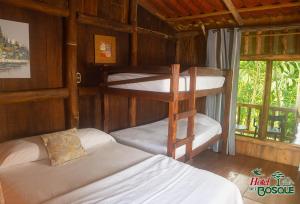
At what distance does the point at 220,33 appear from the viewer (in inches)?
154

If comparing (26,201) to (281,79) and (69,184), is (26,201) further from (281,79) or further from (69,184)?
(281,79)

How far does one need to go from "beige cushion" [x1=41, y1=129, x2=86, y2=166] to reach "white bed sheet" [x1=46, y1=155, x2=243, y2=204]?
586 millimetres

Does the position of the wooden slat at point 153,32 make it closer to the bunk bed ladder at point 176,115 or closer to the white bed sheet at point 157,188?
the bunk bed ladder at point 176,115

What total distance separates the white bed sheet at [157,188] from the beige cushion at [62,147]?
23.1 inches

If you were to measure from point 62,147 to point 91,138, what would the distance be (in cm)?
41

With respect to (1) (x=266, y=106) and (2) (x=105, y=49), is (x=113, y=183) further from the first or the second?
(1) (x=266, y=106)

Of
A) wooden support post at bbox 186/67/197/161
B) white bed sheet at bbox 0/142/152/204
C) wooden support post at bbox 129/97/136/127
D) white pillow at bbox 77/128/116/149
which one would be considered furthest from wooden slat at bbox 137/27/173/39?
white bed sheet at bbox 0/142/152/204

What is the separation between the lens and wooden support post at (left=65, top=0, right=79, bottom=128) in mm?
2736

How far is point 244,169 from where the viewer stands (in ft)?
11.3

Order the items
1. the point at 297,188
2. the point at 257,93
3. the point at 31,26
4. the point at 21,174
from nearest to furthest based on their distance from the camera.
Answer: the point at 21,174, the point at 31,26, the point at 297,188, the point at 257,93

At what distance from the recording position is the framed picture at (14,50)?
2293 mm

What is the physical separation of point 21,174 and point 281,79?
12.5ft

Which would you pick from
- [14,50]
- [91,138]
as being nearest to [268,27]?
[91,138]

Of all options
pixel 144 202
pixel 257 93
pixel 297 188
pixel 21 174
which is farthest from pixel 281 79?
pixel 21 174
